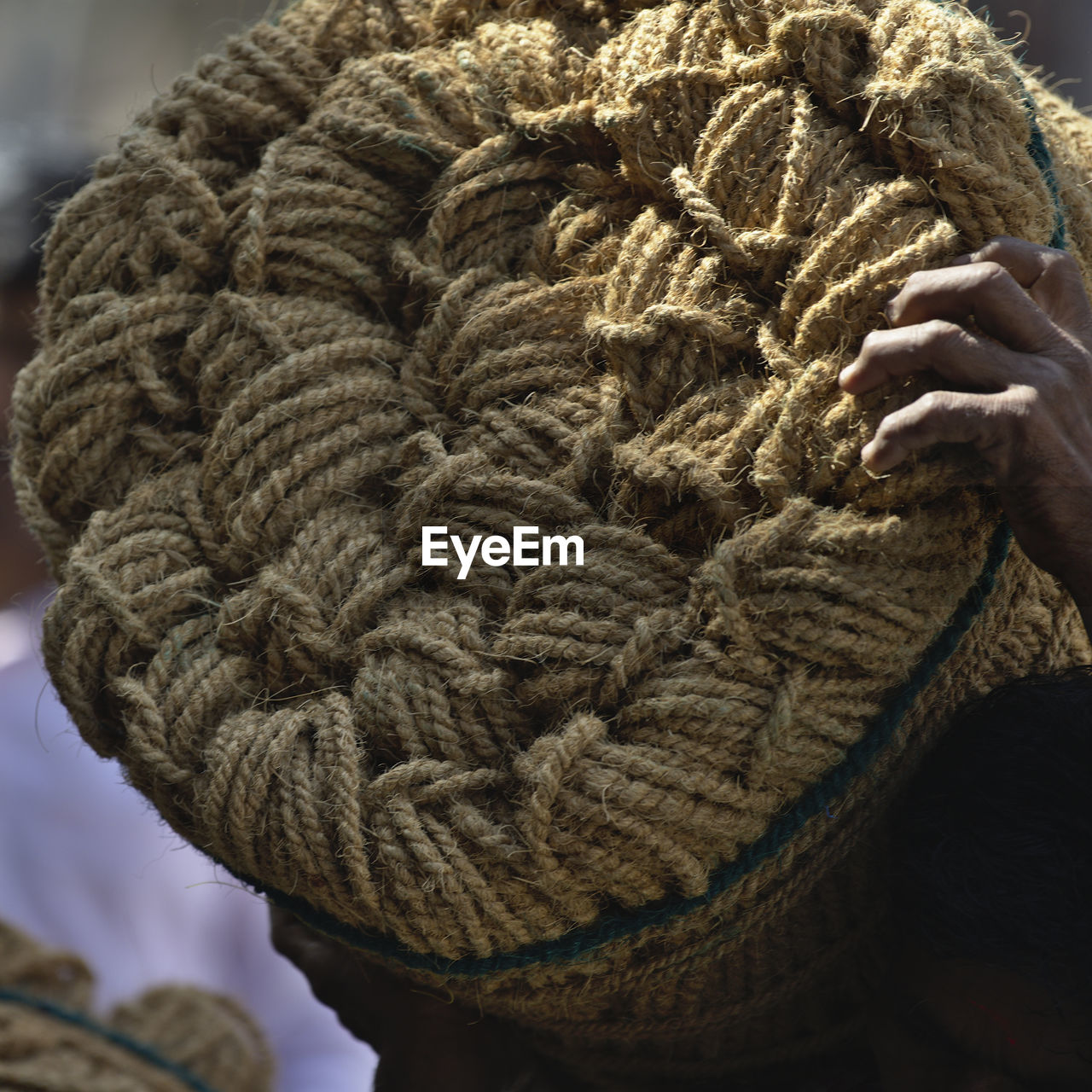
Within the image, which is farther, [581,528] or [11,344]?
[11,344]

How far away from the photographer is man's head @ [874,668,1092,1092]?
0.59 m

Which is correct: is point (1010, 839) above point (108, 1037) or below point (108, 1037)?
below

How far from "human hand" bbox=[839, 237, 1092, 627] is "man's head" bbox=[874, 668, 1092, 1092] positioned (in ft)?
0.38

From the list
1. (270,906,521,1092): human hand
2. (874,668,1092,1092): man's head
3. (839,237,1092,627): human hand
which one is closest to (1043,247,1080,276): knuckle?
(839,237,1092,627): human hand

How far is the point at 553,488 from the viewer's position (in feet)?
1.91

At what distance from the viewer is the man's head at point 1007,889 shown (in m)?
0.59

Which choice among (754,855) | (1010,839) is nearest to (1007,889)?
(1010,839)

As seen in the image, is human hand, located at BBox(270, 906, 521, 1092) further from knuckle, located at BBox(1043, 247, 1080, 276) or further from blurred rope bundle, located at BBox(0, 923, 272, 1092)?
knuckle, located at BBox(1043, 247, 1080, 276)

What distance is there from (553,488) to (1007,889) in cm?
34

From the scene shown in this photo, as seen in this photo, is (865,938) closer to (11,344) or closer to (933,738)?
(933,738)

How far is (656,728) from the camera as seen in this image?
0.54 m

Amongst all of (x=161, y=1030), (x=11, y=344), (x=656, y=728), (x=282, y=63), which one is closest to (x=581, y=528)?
(x=656, y=728)

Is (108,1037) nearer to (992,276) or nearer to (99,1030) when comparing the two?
(99,1030)

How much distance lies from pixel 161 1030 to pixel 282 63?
2.27 ft
